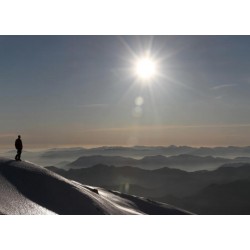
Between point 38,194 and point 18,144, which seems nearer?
point 38,194

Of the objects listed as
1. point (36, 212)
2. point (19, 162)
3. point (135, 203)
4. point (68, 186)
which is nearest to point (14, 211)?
point (36, 212)

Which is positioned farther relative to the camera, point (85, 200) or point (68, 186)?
point (68, 186)

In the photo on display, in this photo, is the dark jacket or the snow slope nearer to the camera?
the snow slope

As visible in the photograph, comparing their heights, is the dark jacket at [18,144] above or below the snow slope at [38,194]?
above

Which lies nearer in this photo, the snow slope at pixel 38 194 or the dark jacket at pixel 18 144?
the snow slope at pixel 38 194

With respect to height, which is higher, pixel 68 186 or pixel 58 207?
pixel 68 186

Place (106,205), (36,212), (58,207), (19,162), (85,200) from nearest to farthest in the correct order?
(36,212), (58,207), (85,200), (106,205), (19,162)

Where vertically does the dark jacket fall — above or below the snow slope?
above

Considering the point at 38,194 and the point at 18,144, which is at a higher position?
the point at 18,144
